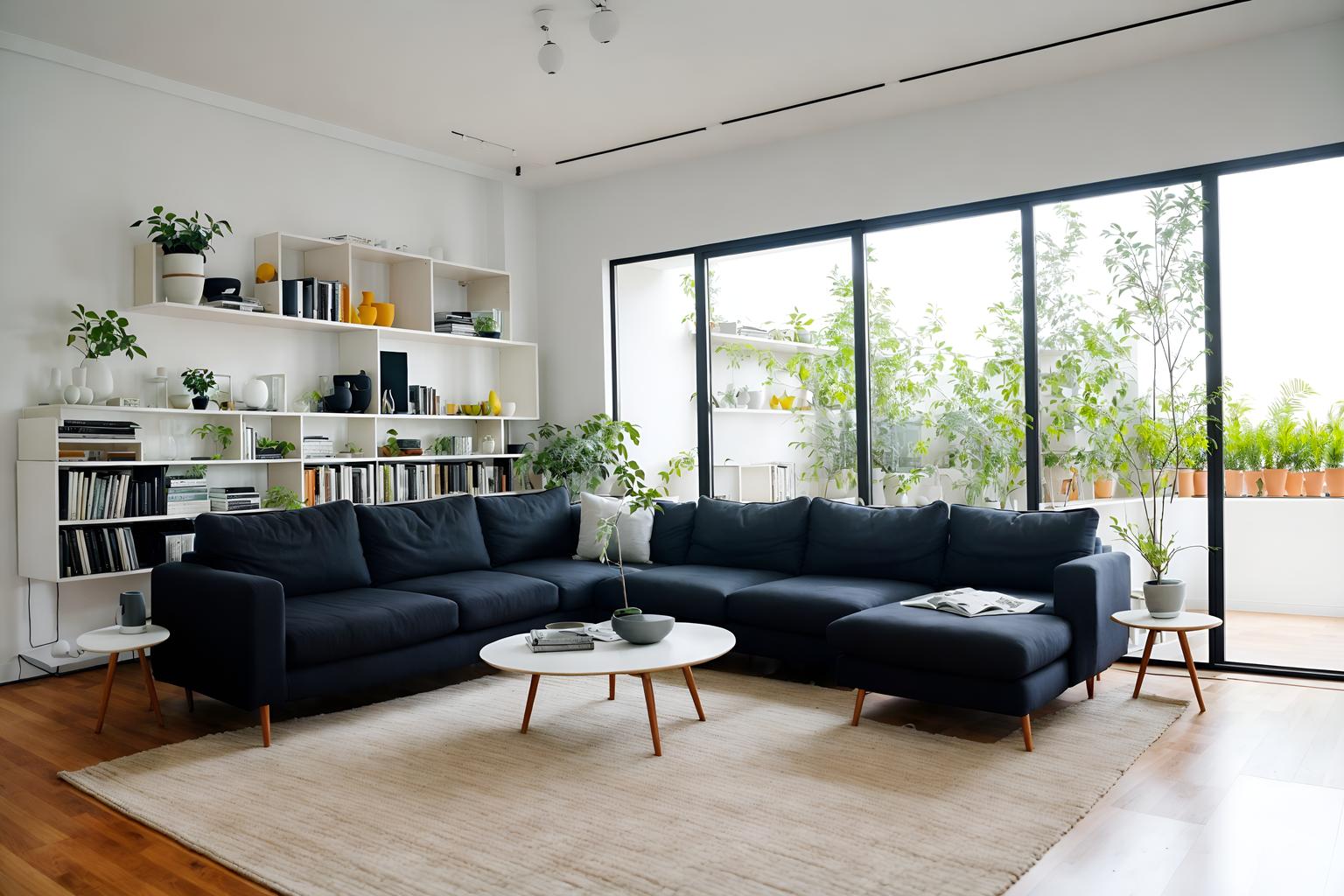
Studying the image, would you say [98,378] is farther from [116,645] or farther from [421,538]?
[421,538]

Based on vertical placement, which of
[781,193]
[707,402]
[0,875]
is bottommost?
[0,875]

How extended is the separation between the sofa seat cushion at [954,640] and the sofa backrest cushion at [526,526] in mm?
2223

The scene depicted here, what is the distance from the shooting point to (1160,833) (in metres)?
2.73

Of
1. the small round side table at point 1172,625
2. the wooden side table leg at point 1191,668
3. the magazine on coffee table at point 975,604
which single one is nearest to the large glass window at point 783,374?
the magazine on coffee table at point 975,604

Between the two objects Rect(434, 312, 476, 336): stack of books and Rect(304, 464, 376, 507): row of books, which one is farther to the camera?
Rect(434, 312, 476, 336): stack of books

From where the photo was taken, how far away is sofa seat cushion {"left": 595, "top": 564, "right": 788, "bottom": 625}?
471 centimetres

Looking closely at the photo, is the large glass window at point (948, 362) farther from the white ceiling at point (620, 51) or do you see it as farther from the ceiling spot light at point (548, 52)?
the ceiling spot light at point (548, 52)

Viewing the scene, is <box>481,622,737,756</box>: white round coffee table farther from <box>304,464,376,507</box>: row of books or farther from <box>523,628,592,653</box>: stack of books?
<box>304,464,376,507</box>: row of books

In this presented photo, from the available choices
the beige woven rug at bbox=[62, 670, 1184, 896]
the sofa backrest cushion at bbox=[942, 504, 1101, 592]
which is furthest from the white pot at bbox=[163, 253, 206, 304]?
the sofa backrest cushion at bbox=[942, 504, 1101, 592]

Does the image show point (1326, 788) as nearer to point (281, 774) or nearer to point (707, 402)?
point (281, 774)

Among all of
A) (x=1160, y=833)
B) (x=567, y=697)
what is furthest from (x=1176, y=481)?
(x=567, y=697)

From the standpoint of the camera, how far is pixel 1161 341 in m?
4.89

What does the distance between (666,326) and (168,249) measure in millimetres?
3143

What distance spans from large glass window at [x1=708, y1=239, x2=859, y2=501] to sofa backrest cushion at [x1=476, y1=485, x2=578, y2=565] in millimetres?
1215
